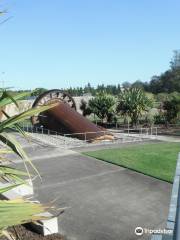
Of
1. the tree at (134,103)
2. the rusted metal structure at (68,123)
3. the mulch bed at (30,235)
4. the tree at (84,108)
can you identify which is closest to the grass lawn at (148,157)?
the rusted metal structure at (68,123)

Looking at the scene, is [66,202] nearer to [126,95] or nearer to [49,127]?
[49,127]

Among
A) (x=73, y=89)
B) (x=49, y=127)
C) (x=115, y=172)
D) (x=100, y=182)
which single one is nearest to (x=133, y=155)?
(x=115, y=172)

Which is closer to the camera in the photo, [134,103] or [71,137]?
[71,137]

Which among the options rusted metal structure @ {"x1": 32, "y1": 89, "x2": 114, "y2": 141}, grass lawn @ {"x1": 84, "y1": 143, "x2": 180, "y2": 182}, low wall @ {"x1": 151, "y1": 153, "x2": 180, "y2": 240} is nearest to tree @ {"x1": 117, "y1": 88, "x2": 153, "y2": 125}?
rusted metal structure @ {"x1": 32, "y1": 89, "x2": 114, "y2": 141}

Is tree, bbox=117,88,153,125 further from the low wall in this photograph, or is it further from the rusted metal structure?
the low wall

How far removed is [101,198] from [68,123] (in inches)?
671

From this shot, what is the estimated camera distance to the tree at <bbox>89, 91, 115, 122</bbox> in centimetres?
3881

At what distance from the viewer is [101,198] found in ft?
44.5

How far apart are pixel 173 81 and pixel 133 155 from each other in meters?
98.6

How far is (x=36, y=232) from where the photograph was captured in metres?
9.09

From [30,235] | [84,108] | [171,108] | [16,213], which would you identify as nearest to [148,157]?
[30,235]

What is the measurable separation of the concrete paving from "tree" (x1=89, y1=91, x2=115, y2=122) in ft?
61.9

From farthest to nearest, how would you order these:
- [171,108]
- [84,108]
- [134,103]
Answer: [84,108] → [171,108] → [134,103]

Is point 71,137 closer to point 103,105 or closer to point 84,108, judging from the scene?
point 103,105
